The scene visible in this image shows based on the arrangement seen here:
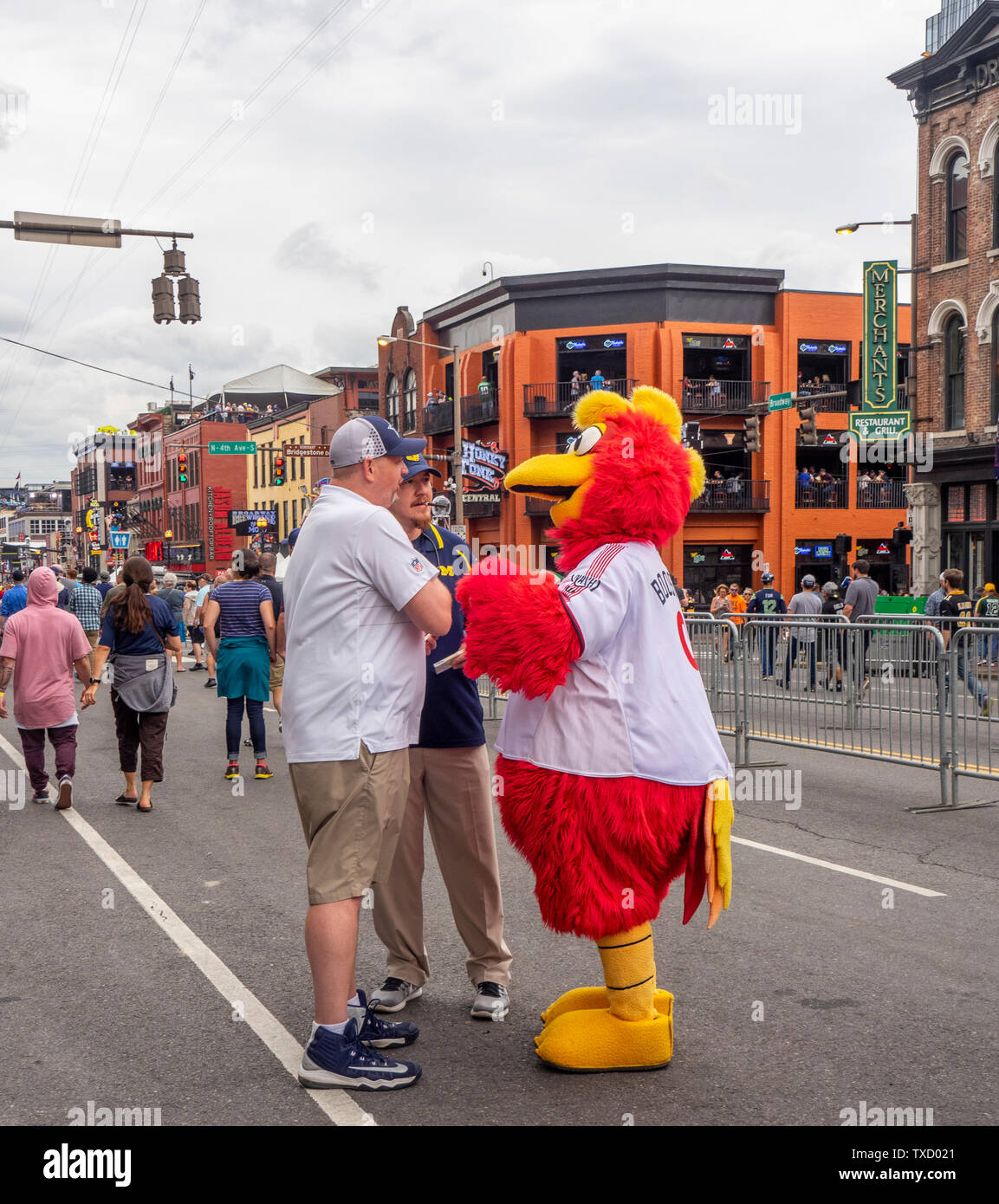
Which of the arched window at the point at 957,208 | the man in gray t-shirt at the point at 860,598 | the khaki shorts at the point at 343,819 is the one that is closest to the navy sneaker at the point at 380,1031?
the khaki shorts at the point at 343,819

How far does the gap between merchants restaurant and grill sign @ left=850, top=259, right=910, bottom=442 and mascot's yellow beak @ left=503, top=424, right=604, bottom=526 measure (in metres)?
24.0

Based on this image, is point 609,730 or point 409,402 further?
point 409,402

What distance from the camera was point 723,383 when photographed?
125 feet

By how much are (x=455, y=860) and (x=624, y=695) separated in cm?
111

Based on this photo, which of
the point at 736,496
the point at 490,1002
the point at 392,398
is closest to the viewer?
the point at 490,1002

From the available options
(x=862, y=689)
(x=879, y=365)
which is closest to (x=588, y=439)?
(x=862, y=689)

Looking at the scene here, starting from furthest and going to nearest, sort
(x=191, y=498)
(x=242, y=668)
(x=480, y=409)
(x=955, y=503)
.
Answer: (x=191, y=498), (x=480, y=409), (x=955, y=503), (x=242, y=668)

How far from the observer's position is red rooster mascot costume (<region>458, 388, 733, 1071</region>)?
3.58 metres

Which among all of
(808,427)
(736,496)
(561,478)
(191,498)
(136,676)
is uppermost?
(191,498)

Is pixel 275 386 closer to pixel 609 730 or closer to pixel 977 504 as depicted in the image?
pixel 977 504

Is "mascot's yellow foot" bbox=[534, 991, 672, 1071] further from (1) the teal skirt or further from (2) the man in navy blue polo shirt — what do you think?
(1) the teal skirt

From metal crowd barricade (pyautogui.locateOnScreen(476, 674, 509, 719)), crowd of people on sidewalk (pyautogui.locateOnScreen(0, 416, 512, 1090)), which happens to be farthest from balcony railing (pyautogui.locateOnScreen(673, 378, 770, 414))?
crowd of people on sidewalk (pyautogui.locateOnScreen(0, 416, 512, 1090))

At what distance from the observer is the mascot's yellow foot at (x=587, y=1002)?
3.91m

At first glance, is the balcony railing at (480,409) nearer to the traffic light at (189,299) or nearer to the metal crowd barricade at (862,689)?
the traffic light at (189,299)
